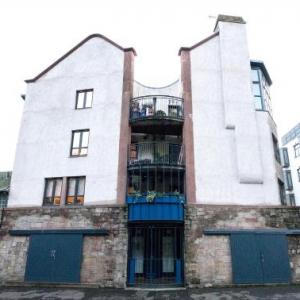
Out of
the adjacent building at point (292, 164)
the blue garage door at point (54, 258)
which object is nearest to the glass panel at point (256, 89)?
the blue garage door at point (54, 258)

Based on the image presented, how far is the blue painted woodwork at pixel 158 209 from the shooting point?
14766 mm

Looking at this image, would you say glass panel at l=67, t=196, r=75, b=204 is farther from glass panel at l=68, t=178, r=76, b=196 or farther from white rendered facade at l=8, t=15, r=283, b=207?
white rendered facade at l=8, t=15, r=283, b=207

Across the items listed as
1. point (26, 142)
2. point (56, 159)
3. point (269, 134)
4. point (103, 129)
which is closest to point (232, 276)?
point (269, 134)

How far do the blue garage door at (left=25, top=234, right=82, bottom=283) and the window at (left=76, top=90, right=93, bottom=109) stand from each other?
8272 mm

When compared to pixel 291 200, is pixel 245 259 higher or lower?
lower

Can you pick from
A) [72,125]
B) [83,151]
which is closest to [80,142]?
[83,151]

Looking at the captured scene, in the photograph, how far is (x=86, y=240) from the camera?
1526 cm

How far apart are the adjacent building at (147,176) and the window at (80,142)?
88mm

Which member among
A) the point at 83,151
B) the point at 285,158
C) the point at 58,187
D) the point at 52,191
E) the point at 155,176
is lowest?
the point at 52,191

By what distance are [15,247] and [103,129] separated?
837 cm

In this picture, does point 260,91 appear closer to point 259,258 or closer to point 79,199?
point 259,258

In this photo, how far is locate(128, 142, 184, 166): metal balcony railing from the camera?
1772 cm

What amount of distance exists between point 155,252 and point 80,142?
8.15 meters

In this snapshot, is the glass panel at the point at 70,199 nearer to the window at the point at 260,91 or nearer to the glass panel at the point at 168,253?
the glass panel at the point at 168,253
